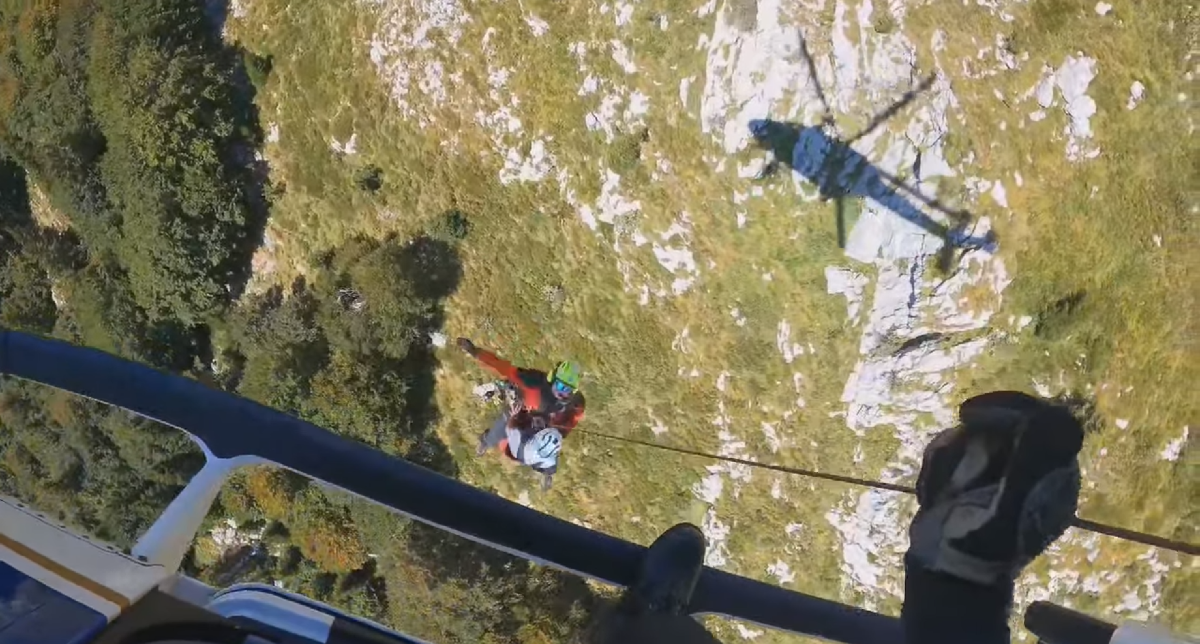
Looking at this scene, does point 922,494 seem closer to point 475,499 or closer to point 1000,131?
point 475,499

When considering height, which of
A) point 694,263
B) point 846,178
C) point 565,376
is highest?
point 846,178

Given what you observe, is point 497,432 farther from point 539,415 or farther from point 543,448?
point 543,448

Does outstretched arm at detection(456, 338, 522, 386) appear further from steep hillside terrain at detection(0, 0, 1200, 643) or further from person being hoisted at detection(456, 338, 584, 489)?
steep hillside terrain at detection(0, 0, 1200, 643)

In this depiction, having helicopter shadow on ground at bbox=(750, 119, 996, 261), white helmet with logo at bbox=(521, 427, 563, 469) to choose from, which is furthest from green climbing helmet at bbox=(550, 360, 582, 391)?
helicopter shadow on ground at bbox=(750, 119, 996, 261)

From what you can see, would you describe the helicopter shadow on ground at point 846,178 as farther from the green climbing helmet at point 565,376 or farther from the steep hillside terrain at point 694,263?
the green climbing helmet at point 565,376

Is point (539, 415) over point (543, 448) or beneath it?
over

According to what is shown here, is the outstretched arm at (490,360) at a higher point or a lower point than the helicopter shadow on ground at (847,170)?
lower

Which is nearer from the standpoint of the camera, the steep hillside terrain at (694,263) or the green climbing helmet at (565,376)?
the steep hillside terrain at (694,263)

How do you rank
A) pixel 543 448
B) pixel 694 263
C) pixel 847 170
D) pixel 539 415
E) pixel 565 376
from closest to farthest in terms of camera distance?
pixel 847 170, pixel 694 263, pixel 543 448, pixel 565 376, pixel 539 415

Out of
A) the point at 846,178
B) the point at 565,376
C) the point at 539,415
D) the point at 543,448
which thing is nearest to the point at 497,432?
the point at 539,415

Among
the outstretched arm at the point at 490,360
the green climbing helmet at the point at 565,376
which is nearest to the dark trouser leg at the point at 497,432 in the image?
the outstretched arm at the point at 490,360
